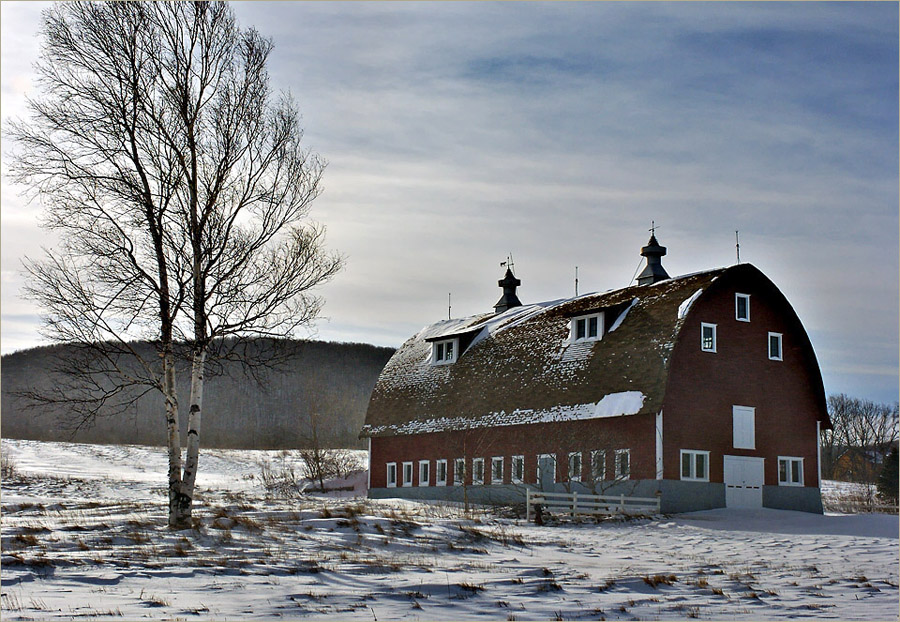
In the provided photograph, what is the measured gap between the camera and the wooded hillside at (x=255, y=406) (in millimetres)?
95125

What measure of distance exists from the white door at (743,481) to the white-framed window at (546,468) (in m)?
5.89

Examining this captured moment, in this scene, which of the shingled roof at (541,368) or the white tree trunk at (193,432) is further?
the shingled roof at (541,368)

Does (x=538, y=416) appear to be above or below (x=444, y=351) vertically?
below

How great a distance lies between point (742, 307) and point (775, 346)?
7.19 ft

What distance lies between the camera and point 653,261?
140 feet

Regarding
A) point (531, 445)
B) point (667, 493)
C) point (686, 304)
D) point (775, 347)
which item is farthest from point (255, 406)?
point (667, 493)

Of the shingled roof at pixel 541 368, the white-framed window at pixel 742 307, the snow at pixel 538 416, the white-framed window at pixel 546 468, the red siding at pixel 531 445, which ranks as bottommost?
the white-framed window at pixel 546 468

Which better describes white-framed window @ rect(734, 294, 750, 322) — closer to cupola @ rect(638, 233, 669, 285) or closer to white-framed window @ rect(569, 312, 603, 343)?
white-framed window @ rect(569, 312, 603, 343)

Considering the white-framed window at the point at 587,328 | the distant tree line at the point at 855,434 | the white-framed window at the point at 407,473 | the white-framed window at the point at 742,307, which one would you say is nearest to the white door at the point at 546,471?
the white-framed window at the point at 587,328

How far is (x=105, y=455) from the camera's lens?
64.6 meters

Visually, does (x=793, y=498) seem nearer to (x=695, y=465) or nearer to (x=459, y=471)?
(x=695, y=465)

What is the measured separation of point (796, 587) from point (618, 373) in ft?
60.4

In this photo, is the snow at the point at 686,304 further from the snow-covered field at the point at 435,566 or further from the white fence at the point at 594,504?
the snow-covered field at the point at 435,566

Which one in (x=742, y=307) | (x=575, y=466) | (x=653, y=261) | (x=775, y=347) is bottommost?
(x=575, y=466)
